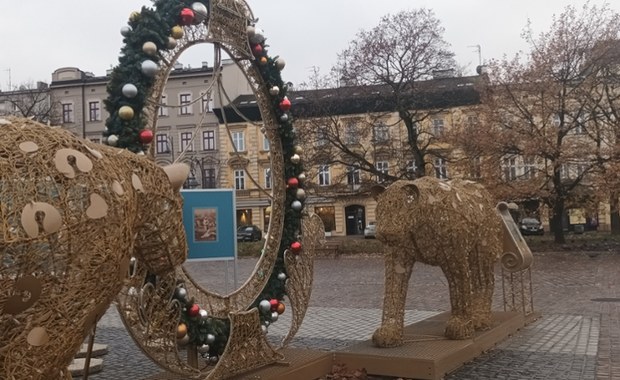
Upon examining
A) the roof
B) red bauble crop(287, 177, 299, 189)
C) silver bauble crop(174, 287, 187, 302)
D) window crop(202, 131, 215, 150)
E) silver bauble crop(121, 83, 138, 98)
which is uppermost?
the roof

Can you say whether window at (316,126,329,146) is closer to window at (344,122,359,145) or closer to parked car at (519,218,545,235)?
window at (344,122,359,145)

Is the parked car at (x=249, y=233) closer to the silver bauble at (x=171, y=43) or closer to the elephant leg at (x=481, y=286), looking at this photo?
the elephant leg at (x=481, y=286)

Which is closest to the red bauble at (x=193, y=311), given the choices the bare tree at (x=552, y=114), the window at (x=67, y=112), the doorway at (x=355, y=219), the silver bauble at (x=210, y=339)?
the silver bauble at (x=210, y=339)

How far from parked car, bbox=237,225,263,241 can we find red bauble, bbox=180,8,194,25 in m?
22.3

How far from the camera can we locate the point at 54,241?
2600 millimetres

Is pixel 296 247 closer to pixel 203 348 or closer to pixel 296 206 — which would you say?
pixel 296 206

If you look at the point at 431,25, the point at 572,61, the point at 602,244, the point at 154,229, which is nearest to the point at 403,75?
the point at 431,25

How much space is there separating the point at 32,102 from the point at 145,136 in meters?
32.0

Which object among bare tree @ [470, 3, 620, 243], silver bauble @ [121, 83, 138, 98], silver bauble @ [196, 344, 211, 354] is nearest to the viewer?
silver bauble @ [121, 83, 138, 98]

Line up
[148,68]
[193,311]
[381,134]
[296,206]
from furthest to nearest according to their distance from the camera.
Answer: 1. [381,134]
2. [296,206]
3. [193,311]
4. [148,68]

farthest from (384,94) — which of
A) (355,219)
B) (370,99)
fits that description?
(355,219)

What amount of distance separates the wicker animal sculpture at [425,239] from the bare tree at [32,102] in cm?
2525

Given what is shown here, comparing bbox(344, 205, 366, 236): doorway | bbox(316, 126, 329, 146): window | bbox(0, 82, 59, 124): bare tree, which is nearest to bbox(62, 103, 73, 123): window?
bbox(0, 82, 59, 124): bare tree

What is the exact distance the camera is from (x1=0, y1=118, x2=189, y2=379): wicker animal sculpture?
2.53 meters
